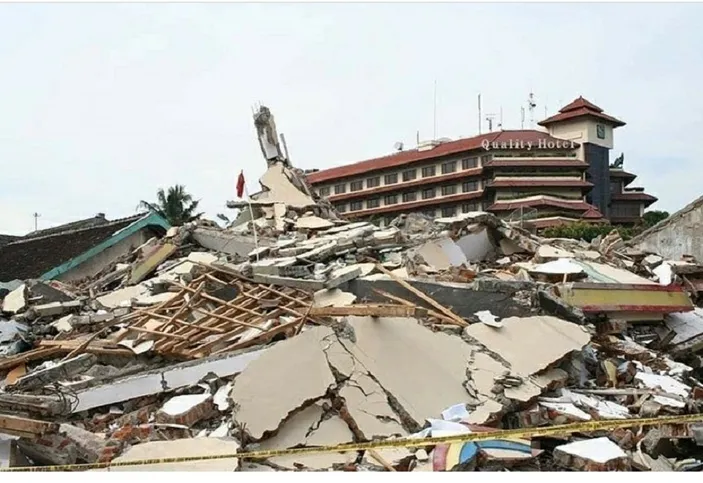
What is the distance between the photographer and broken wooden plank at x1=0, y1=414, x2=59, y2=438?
4988mm

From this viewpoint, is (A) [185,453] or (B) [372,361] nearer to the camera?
(A) [185,453]

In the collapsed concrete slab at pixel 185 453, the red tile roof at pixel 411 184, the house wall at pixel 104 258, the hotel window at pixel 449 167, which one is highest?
the hotel window at pixel 449 167

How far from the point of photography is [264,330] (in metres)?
6.95

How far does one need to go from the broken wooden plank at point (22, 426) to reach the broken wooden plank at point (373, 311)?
2752 millimetres

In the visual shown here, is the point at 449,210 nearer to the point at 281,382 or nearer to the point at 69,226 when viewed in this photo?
the point at 69,226

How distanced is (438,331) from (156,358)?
2.65 m

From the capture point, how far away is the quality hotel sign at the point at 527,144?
40.4 meters

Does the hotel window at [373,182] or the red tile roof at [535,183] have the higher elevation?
the hotel window at [373,182]

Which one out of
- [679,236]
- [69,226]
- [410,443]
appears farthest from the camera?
[69,226]

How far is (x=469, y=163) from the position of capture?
41.9 m

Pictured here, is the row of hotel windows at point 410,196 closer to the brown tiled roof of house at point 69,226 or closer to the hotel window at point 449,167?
the hotel window at point 449,167

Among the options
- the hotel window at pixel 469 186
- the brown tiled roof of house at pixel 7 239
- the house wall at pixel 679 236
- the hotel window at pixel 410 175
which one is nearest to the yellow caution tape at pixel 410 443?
the house wall at pixel 679 236

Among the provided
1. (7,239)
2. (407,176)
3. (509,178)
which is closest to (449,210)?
(407,176)

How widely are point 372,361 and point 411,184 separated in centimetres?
3814
